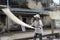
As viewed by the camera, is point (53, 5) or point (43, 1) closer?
point (43, 1)

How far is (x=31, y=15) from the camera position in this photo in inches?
893

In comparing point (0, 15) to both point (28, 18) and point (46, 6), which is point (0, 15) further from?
point (46, 6)

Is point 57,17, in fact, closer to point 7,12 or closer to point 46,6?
point 7,12

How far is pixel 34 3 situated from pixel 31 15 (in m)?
2.18

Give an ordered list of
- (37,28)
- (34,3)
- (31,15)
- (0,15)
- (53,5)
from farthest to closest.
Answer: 1. (53,5)
2. (34,3)
3. (31,15)
4. (0,15)
5. (37,28)

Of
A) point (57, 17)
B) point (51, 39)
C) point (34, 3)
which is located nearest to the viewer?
point (51, 39)

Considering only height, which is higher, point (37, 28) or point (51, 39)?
point (37, 28)

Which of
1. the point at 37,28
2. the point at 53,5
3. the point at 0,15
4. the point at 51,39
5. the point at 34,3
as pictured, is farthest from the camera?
the point at 53,5

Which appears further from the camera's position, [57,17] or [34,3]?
[34,3]

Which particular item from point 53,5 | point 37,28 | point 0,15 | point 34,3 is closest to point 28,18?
point 34,3

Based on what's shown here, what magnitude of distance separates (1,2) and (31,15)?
3.79m

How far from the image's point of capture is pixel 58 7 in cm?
Result: 2527

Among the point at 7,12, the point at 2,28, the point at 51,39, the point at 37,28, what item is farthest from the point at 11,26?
the point at 37,28

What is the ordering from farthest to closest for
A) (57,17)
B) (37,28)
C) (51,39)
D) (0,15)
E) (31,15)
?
(31,15) < (0,15) < (57,17) < (51,39) < (37,28)
